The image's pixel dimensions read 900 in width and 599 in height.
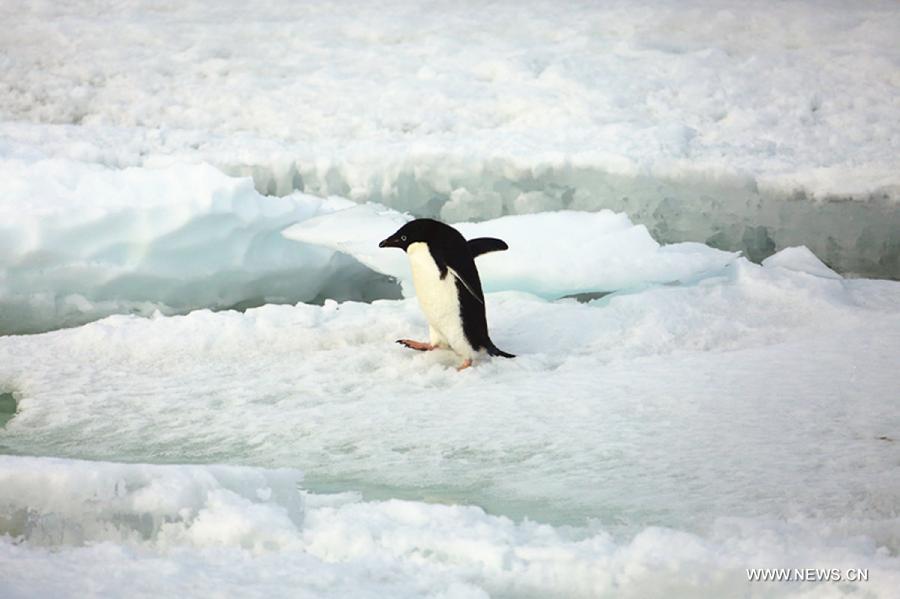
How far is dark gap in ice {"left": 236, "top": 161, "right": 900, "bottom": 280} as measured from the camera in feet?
14.8

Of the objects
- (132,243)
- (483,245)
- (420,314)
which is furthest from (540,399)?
(132,243)

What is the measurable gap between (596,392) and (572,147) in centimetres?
206

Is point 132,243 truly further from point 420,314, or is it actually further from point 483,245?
point 483,245

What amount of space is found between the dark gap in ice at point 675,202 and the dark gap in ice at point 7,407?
184 cm

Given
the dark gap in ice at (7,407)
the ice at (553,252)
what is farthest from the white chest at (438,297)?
the dark gap in ice at (7,407)

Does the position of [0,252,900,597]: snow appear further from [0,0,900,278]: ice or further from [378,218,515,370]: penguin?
[0,0,900,278]: ice

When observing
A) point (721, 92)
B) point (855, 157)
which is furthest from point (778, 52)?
point (855, 157)

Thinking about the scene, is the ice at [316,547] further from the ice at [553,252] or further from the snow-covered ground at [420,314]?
the ice at [553,252]

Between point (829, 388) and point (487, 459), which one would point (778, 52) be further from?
point (487, 459)

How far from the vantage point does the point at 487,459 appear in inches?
94.8

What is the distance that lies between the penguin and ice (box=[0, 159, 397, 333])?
995 mm

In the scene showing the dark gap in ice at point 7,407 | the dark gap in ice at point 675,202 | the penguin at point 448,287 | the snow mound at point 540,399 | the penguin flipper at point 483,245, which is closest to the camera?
the snow mound at point 540,399

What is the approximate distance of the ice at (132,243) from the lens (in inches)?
148

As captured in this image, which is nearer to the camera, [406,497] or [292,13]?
[406,497]
